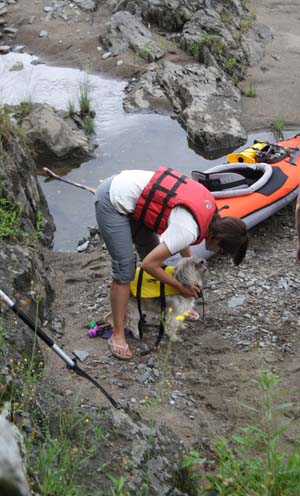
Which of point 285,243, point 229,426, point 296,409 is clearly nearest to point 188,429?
point 229,426

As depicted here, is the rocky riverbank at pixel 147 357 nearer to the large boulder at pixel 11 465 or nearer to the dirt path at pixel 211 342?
the dirt path at pixel 211 342

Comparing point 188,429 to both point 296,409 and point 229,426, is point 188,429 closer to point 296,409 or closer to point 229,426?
point 229,426

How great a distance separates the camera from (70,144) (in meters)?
9.55

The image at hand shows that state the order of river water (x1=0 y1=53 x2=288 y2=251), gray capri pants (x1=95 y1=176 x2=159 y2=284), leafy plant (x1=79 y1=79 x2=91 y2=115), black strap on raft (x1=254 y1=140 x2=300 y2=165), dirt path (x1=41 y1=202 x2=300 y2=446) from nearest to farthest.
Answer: dirt path (x1=41 y1=202 x2=300 y2=446)
gray capri pants (x1=95 y1=176 x2=159 y2=284)
black strap on raft (x1=254 y1=140 x2=300 y2=165)
river water (x1=0 y1=53 x2=288 y2=251)
leafy plant (x1=79 y1=79 x2=91 y2=115)

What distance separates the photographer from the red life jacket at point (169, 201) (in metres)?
4.49

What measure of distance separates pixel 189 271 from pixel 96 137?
5.72m

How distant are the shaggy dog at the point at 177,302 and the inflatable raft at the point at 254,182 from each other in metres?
1.22

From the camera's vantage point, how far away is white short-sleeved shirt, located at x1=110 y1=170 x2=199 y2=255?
4.47 m

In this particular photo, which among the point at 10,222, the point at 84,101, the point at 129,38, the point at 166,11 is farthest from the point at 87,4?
the point at 10,222

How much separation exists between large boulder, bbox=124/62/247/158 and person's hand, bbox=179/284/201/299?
5360mm

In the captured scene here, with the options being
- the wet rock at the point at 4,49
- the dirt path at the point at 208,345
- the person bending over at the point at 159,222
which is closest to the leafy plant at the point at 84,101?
the wet rock at the point at 4,49

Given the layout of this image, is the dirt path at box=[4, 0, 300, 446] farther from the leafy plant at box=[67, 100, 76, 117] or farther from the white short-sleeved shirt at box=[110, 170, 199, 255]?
the leafy plant at box=[67, 100, 76, 117]

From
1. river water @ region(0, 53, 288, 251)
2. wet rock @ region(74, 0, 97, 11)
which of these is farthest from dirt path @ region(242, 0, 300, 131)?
wet rock @ region(74, 0, 97, 11)

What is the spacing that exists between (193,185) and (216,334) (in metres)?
1.52
